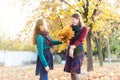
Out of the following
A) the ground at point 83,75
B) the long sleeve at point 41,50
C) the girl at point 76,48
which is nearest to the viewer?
the long sleeve at point 41,50

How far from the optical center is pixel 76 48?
22.1ft

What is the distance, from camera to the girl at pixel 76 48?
264 inches

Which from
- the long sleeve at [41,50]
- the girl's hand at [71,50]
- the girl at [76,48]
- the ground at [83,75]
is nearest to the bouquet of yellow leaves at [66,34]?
the girl at [76,48]

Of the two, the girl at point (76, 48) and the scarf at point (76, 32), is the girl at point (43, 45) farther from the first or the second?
the scarf at point (76, 32)

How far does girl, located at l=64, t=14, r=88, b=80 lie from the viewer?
264 inches

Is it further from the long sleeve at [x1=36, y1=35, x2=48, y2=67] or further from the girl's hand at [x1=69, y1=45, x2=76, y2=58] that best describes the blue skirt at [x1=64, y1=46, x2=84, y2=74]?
the long sleeve at [x1=36, y1=35, x2=48, y2=67]

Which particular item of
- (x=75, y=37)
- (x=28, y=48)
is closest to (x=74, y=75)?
(x=75, y=37)

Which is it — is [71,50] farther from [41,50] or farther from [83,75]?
[83,75]

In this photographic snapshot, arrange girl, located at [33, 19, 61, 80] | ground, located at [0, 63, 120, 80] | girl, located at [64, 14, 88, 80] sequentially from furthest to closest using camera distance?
ground, located at [0, 63, 120, 80]
girl, located at [64, 14, 88, 80]
girl, located at [33, 19, 61, 80]

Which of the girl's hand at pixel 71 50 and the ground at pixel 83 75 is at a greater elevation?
the girl's hand at pixel 71 50

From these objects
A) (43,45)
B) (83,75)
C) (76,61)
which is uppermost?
(43,45)

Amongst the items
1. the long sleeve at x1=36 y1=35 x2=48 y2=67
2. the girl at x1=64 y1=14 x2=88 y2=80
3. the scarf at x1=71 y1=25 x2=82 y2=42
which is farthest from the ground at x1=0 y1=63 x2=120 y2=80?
the long sleeve at x1=36 y1=35 x2=48 y2=67

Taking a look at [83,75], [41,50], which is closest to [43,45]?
[41,50]

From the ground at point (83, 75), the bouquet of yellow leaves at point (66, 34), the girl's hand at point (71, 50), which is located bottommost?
the ground at point (83, 75)
